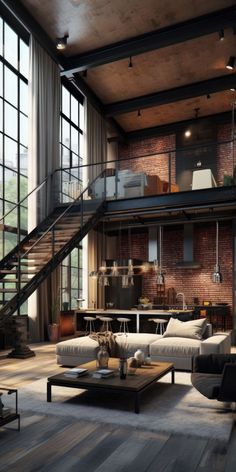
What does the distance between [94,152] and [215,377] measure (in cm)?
991

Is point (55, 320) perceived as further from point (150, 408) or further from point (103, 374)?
point (150, 408)

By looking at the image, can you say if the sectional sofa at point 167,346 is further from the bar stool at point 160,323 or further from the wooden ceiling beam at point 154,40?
the wooden ceiling beam at point 154,40

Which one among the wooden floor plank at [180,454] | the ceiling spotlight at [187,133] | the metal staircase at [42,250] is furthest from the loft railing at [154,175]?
the wooden floor plank at [180,454]

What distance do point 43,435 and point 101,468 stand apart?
0.87 metres

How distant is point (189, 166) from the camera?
11.0 metres

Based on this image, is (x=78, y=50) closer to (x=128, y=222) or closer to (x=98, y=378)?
(x=128, y=222)

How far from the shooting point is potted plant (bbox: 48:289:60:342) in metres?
10.2

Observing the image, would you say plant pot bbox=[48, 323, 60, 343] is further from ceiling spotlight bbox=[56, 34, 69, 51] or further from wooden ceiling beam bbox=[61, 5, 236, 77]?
ceiling spotlight bbox=[56, 34, 69, 51]

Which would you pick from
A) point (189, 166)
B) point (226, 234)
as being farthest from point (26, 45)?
point (226, 234)

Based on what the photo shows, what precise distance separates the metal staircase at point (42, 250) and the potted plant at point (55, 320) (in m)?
1.34

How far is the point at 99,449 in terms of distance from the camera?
137 inches

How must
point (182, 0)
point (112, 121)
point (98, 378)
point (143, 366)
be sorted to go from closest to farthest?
point (98, 378) → point (143, 366) → point (182, 0) → point (112, 121)

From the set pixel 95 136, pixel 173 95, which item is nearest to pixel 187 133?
pixel 173 95

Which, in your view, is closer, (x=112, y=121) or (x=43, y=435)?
(x=43, y=435)
